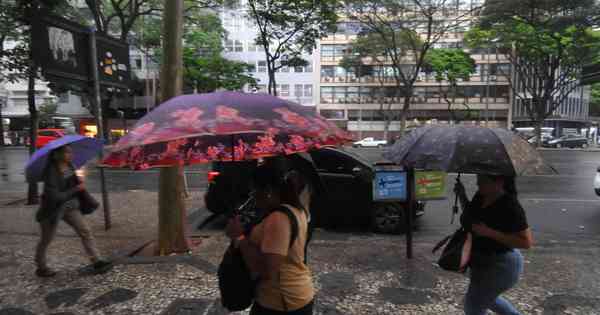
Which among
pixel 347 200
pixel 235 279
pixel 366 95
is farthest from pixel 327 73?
pixel 235 279

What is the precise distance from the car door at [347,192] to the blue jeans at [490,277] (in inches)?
156

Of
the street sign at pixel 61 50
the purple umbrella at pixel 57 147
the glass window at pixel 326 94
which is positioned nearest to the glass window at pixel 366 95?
the glass window at pixel 326 94

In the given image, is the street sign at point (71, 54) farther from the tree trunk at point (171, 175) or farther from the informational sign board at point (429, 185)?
the informational sign board at point (429, 185)

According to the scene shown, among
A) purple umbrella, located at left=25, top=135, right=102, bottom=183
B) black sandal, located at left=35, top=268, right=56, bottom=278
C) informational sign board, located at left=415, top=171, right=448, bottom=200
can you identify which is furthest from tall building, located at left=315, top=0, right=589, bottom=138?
black sandal, located at left=35, top=268, right=56, bottom=278

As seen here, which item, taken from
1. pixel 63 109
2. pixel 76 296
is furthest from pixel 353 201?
pixel 63 109

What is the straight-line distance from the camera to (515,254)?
2.59 meters

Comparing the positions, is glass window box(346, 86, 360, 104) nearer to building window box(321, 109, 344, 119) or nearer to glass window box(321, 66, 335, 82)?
building window box(321, 109, 344, 119)

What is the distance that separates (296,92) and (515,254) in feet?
150

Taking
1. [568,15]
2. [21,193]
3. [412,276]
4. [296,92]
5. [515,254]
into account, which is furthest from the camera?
[296,92]

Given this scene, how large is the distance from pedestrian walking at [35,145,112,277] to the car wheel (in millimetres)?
4187

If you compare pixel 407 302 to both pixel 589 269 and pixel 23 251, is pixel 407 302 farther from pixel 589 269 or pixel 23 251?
pixel 23 251

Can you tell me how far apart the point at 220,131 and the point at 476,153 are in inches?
71.4

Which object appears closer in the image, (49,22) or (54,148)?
(54,148)

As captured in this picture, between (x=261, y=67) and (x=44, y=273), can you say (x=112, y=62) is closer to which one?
(x=44, y=273)
